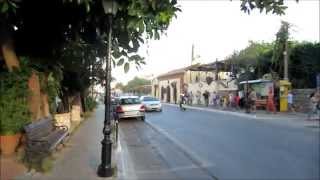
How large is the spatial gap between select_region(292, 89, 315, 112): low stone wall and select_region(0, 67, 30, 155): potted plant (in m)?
29.0

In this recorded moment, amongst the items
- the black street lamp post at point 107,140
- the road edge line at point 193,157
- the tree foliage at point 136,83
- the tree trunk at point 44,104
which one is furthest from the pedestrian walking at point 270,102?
the tree foliage at point 136,83

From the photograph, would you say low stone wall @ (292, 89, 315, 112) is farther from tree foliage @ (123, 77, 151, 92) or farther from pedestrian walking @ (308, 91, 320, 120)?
tree foliage @ (123, 77, 151, 92)

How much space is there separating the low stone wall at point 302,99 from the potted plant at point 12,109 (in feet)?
95.3

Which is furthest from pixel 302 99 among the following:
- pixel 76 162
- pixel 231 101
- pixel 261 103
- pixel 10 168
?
pixel 10 168

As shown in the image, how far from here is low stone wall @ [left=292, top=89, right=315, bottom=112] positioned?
4057cm

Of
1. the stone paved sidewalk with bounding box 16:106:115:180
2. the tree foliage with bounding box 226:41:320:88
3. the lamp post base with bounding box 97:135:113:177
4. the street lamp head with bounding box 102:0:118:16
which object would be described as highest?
the tree foliage with bounding box 226:41:320:88

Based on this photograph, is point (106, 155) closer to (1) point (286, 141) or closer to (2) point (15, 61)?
(2) point (15, 61)

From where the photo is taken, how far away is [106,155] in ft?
36.3

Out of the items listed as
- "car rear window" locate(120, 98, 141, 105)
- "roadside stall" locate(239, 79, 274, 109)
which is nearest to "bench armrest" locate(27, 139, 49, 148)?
"car rear window" locate(120, 98, 141, 105)

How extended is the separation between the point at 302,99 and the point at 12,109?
30610 millimetres

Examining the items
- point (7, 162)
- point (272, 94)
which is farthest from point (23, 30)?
point (272, 94)

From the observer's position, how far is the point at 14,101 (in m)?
14.3

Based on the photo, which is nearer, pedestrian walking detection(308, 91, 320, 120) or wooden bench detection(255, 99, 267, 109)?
pedestrian walking detection(308, 91, 320, 120)

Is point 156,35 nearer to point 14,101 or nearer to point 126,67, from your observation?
point 126,67
